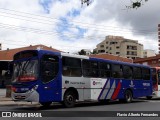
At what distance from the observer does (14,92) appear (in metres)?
18.2

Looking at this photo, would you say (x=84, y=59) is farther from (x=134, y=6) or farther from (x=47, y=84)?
(x=134, y=6)

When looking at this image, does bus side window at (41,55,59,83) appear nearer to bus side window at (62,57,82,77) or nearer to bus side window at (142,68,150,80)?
bus side window at (62,57,82,77)

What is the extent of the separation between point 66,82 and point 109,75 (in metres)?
4.50

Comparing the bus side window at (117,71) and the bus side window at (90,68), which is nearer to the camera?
the bus side window at (90,68)

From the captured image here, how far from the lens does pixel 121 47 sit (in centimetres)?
12612

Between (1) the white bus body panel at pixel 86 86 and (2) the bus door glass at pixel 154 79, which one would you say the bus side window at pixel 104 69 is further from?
(2) the bus door glass at pixel 154 79

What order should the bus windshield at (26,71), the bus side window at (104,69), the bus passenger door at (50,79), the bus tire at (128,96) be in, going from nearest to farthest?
1. the bus windshield at (26,71)
2. the bus passenger door at (50,79)
3. the bus side window at (104,69)
4. the bus tire at (128,96)

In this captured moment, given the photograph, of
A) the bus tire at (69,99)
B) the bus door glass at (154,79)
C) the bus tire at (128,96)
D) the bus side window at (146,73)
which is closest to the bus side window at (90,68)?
the bus tire at (69,99)

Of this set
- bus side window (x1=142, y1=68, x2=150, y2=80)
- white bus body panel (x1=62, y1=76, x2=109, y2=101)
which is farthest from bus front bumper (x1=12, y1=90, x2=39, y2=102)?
bus side window (x1=142, y1=68, x2=150, y2=80)

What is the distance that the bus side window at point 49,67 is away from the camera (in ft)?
58.3

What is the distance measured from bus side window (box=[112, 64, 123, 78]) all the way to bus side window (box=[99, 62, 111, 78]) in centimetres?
50

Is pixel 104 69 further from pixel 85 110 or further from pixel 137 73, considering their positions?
pixel 85 110

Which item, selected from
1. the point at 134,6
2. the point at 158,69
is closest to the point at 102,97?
the point at 158,69

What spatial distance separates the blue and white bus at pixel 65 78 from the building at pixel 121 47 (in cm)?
10078
